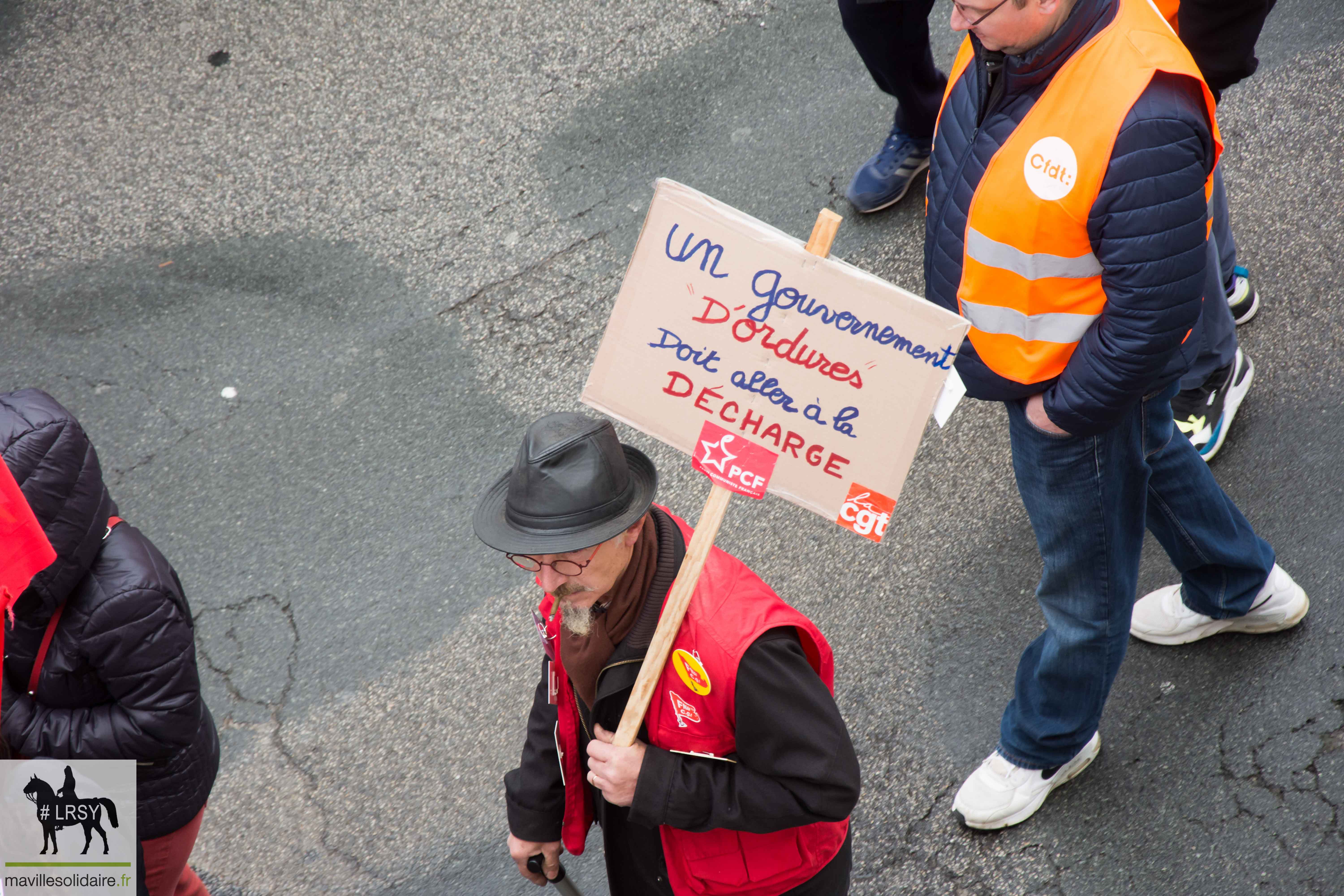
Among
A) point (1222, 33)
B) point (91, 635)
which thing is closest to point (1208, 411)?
point (1222, 33)

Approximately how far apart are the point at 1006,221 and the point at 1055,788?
6.23ft

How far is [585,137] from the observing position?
17.5 ft

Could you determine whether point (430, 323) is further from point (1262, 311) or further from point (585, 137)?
point (1262, 311)

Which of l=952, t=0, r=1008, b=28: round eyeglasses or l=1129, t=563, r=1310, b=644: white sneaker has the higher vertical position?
l=952, t=0, r=1008, b=28: round eyeglasses

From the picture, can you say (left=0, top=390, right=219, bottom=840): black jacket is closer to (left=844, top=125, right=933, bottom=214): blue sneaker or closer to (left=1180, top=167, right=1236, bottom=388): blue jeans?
(left=1180, top=167, right=1236, bottom=388): blue jeans

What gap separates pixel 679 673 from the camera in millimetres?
2084

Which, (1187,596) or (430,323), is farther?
(430,323)

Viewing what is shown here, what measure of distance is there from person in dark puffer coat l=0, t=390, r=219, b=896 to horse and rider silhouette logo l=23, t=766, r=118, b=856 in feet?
0.23

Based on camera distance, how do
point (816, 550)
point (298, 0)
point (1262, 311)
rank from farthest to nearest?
point (298, 0) < point (1262, 311) < point (816, 550)

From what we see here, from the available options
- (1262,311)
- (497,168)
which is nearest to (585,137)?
(497,168)

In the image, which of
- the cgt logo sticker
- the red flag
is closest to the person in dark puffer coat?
the red flag

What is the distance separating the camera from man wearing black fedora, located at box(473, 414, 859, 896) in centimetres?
205

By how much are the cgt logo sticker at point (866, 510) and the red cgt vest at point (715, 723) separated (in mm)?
215

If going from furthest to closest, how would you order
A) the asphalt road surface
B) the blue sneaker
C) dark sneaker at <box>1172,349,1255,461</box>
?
1. the blue sneaker
2. dark sneaker at <box>1172,349,1255,461</box>
3. the asphalt road surface
